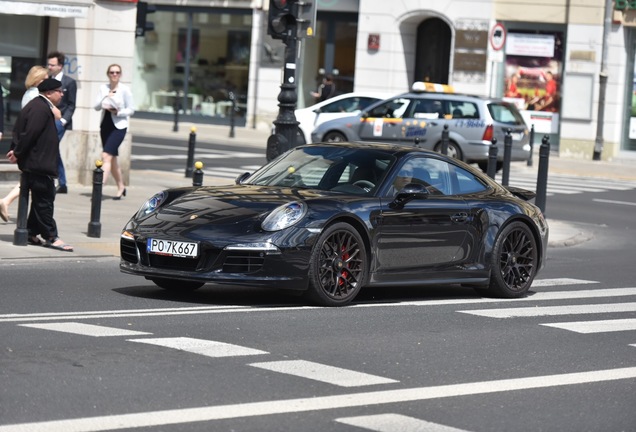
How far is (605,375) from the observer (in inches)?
355

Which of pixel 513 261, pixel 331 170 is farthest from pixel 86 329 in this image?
pixel 513 261

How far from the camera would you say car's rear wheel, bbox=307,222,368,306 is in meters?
11.2

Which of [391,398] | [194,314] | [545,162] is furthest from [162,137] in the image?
[391,398]

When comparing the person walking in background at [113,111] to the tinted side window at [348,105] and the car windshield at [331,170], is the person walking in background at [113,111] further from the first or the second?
the tinted side window at [348,105]

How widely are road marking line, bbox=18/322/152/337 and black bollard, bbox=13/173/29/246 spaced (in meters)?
4.56

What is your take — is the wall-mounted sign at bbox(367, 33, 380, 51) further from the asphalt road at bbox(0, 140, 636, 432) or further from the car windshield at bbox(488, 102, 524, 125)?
the asphalt road at bbox(0, 140, 636, 432)

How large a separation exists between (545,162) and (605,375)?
1173cm

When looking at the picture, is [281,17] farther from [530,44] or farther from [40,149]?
[530,44]

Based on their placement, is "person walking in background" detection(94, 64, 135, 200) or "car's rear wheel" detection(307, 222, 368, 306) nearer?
"car's rear wheel" detection(307, 222, 368, 306)

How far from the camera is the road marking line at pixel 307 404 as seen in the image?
6.85m

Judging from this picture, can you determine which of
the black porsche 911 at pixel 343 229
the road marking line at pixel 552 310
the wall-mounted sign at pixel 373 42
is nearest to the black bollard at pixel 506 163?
the black porsche 911 at pixel 343 229

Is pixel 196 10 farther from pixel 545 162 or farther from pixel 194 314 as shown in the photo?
pixel 194 314

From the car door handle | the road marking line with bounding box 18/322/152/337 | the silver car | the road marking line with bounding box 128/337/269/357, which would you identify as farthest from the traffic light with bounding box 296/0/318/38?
the silver car

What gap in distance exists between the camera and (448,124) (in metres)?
30.2
